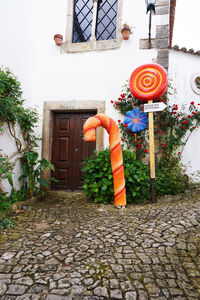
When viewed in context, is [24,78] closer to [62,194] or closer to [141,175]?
[62,194]

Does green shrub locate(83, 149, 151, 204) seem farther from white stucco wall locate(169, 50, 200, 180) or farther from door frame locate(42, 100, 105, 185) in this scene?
white stucco wall locate(169, 50, 200, 180)

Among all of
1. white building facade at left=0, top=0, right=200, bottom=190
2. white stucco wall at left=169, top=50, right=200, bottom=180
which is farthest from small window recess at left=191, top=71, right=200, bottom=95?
white building facade at left=0, top=0, right=200, bottom=190

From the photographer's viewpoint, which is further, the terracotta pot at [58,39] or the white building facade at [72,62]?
the terracotta pot at [58,39]

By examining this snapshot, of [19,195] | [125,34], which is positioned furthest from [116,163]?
[125,34]

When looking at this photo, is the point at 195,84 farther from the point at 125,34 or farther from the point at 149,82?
the point at 125,34

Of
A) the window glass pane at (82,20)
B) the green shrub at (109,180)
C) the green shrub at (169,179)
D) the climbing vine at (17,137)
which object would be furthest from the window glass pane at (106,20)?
the green shrub at (169,179)

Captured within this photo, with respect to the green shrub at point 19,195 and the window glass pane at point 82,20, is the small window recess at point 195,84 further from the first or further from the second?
the green shrub at point 19,195

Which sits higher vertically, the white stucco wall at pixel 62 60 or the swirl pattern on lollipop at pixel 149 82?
the white stucco wall at pixel 62 60

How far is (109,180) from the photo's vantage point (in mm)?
3303

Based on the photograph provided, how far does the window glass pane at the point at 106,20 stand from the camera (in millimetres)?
4430

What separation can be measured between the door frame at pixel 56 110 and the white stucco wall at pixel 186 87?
66.8 inches

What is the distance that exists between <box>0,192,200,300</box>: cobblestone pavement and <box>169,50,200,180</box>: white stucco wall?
1.53 meters

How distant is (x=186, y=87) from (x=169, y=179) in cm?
211

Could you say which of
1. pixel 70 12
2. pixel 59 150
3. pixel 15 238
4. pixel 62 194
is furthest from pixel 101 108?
pixel 15 238
